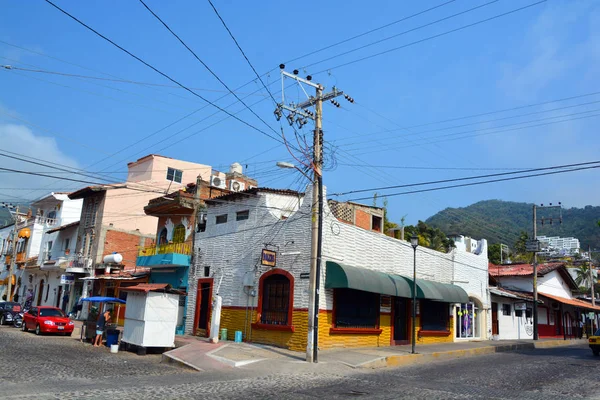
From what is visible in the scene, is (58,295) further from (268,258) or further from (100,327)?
(268,258)

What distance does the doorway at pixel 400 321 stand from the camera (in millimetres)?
23314

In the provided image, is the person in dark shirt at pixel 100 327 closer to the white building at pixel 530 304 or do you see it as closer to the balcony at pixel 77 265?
the balcony at pixel 77 265

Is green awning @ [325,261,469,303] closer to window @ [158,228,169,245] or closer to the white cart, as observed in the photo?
the white cart

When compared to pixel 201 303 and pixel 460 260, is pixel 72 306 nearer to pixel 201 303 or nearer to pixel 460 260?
pixel 201 303

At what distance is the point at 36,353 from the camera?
1622 cm

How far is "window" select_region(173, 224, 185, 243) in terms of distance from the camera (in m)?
27.1

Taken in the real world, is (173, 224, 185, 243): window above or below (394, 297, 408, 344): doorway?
above

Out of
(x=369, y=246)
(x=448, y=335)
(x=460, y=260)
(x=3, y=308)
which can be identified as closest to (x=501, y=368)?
(x=369, y=246)

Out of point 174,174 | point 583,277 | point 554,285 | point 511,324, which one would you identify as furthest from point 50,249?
point 583,277

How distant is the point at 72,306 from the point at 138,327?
2253cm

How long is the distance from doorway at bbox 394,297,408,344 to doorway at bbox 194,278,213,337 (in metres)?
8.87

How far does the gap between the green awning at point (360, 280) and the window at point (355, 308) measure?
3.36ft

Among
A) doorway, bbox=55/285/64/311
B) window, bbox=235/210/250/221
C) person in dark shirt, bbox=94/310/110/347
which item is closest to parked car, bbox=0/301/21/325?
doorway, bbox=55/285/64/311

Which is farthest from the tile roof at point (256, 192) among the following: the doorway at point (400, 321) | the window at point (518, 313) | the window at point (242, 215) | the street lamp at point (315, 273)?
the window at point (518, 313)
